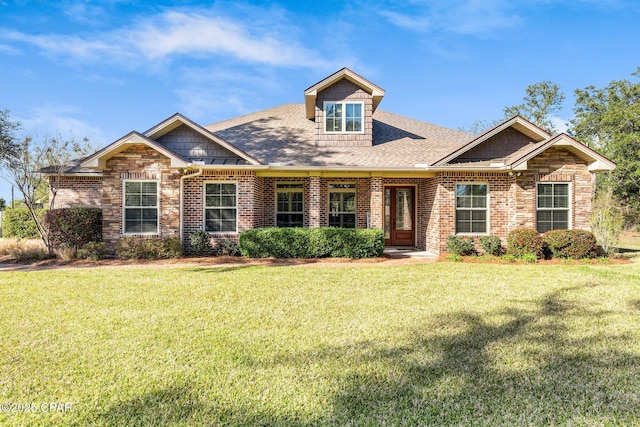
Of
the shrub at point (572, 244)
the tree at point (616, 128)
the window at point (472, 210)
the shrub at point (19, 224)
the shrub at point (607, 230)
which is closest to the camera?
the shrub at point (572, 244)

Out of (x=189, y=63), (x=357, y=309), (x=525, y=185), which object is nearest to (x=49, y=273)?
(x=357, y=309)

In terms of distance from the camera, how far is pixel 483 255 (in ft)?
39.3

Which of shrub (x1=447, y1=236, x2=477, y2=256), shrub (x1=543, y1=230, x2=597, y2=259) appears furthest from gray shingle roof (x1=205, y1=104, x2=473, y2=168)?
shrub (x1=543, y1=230, x2=597, y2=259)

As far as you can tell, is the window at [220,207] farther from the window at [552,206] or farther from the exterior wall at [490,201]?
the window at [552,206]

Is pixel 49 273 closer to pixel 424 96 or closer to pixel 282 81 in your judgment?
pixel 282 81

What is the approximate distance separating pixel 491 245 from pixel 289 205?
302 inches

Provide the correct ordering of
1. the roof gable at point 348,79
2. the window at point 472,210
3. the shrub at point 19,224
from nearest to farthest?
1. the window at point 472,210
2. the roof gable at point 348,79
3. the shrub at point 19,224

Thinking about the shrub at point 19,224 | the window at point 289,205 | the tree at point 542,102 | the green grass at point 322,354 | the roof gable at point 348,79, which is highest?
the tree at point 542,102

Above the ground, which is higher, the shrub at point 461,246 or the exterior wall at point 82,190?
the exterior wall at point 82,190

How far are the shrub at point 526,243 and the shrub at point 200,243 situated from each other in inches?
412

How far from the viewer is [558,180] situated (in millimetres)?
11977

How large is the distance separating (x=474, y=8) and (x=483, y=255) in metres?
7.84

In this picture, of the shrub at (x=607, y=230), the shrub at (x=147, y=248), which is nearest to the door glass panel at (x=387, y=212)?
the shrub at (x=607, y=230)

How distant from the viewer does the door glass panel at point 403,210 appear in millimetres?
14547
